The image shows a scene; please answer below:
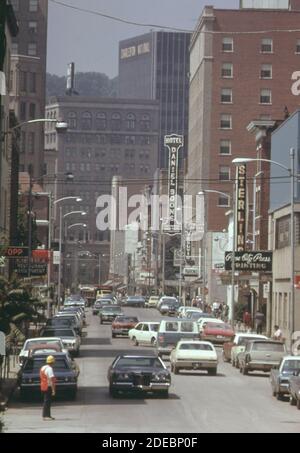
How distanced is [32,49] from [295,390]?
138m

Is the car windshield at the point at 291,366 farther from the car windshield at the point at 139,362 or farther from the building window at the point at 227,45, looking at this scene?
the building window at the point at 227,45

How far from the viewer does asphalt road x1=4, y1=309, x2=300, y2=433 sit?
27.9 m

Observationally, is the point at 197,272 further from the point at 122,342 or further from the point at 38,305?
the point at 38,305

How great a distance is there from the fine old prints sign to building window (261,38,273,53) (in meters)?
68.5

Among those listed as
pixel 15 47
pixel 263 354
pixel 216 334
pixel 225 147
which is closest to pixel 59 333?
pixel 263 354

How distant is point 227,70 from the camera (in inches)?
5807

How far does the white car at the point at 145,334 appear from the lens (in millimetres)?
65000

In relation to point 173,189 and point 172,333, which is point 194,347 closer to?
point 172,333

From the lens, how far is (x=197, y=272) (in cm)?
12562

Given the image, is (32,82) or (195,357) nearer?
(195,357)

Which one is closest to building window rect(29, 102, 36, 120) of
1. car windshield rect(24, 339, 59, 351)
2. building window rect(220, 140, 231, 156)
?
building window rect(220, 140, 231, 156)

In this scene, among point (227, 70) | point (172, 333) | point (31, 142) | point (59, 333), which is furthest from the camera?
point (31, 142)

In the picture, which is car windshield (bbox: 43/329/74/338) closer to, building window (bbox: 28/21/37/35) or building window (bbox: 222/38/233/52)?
building window (bbox: 222/38/233/52)
